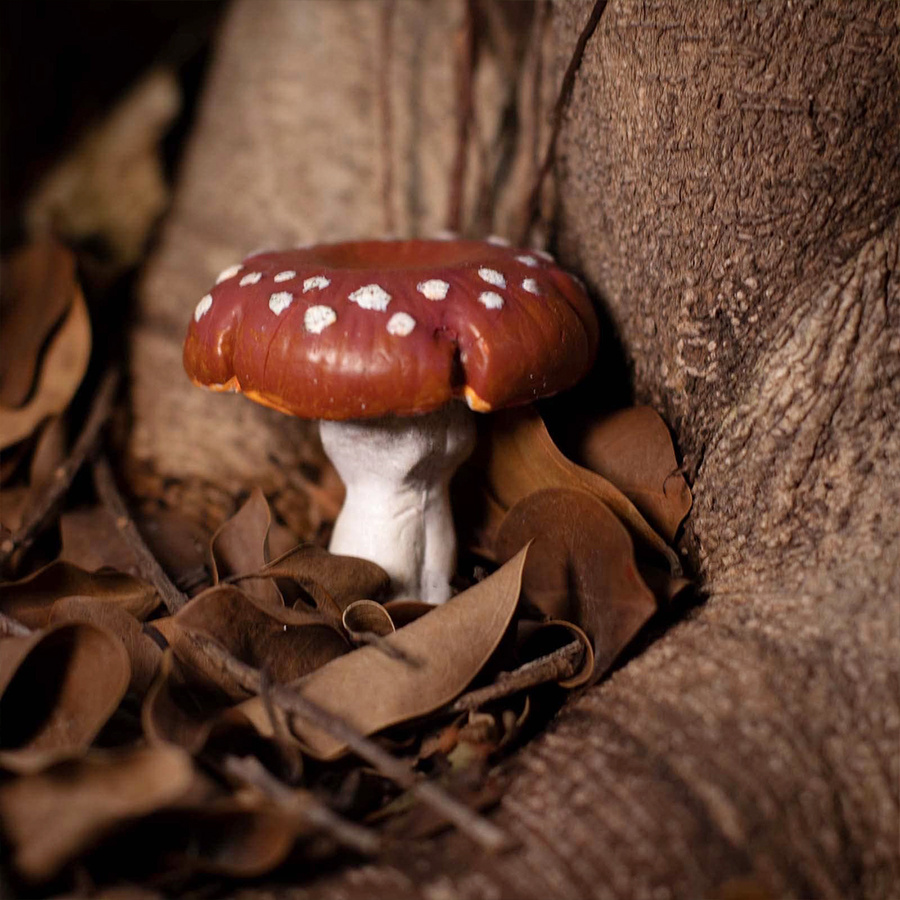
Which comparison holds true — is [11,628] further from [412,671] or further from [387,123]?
[387,123]

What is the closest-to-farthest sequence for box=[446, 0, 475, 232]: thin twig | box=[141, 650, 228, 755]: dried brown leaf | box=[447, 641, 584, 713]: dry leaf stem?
box=[141, 650, 228, 755]: dried brown leaf → box=[447, 641, 584, 713]: dry leaf stem → box=[446, 0, 475, 232]: thin twig

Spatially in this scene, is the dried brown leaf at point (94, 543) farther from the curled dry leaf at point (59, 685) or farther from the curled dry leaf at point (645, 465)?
the curled dry leaf at point (645, 465)

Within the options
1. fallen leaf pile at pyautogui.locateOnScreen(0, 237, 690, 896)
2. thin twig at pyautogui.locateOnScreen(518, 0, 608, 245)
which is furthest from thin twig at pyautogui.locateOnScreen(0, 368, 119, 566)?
thin twig at pyautogui.locateOnScreen(518, 0, 608, 245)

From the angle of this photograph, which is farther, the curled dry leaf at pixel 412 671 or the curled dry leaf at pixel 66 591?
the curled dry leaf at pixel 66 591

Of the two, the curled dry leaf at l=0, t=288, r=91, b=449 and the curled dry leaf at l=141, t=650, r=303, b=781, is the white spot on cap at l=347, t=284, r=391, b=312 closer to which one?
the curled dry leaf at l=141, t=650, r=303, b=781

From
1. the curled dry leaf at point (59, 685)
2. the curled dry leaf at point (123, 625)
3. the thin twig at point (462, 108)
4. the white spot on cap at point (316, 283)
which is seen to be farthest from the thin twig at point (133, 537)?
the thin twig at point (462, 108)

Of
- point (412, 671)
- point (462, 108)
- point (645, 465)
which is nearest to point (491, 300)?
point (645, 465)
